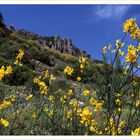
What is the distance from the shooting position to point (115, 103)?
15.1 feet

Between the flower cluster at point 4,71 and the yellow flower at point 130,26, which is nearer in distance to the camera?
the yellow flower at point 130,26

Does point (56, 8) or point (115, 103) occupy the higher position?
point (56, 8)

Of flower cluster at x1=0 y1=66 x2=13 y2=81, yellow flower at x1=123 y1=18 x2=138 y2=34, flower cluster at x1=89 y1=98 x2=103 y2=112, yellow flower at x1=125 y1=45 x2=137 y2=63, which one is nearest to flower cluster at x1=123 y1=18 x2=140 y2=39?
yellow flower at x1=123 y1=18 x2=138 y2=34

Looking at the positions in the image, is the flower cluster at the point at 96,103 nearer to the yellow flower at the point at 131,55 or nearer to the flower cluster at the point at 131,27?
the yellow flower at the point at 131,55

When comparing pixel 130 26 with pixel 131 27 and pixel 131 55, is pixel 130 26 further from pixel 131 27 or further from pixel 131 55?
pixel 131 55

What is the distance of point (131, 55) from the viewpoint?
14.3ft

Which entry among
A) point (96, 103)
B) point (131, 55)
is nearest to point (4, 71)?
point (96, 103)

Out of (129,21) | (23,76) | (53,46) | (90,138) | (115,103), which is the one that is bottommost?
(90,138)

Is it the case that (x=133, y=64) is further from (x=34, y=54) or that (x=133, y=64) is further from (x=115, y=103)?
(x=34, y=54)

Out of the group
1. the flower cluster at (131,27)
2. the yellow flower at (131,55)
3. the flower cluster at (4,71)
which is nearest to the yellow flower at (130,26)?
the flower cluster at (131,27)

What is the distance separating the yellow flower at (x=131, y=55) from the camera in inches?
171

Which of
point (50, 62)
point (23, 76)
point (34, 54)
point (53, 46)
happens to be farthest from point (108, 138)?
point (53, 46)
